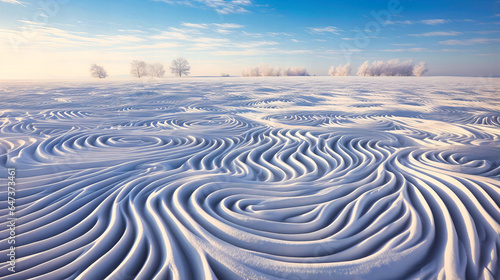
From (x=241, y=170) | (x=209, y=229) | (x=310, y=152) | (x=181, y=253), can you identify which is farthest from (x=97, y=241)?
(x=310, y=152)

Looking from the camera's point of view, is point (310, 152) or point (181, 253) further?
point (310, 152)

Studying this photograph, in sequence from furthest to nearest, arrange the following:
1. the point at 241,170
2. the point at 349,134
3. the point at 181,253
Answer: the point at 349,134 → the point at 241,170 → the point at 181,253

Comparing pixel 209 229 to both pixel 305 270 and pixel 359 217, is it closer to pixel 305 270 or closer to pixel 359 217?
pixel 305 270

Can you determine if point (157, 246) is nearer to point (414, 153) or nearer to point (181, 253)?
point (181, 253)

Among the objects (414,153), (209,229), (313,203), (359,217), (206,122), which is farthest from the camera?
(206,122)

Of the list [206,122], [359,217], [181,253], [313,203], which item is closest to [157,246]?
[181,253]

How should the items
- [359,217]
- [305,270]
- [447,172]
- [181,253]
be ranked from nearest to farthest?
1. [305,270]
2. [181,253]
3. [359,217]
4. [447,172]

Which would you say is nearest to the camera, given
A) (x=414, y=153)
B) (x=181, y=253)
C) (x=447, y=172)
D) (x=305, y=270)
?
(x=305, y=270)

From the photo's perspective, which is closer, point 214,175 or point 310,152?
point 214,175
